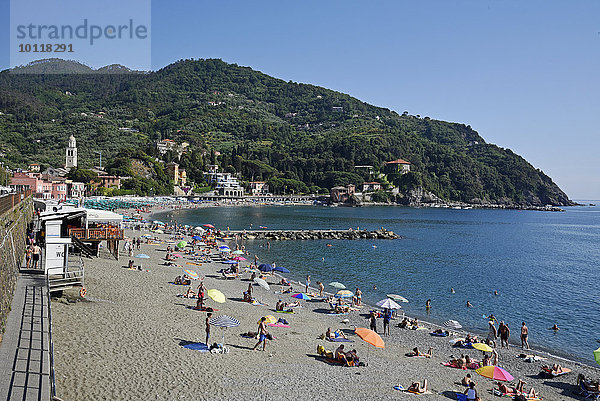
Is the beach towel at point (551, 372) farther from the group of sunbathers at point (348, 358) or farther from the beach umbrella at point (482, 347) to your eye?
the group of sunbathers at point (348, 358)

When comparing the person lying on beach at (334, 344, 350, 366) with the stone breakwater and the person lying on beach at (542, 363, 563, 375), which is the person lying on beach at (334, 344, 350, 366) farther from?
the stone breakwater

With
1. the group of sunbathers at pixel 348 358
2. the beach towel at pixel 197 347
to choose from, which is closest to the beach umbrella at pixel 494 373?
the group of sunbathers at pixel 348 358

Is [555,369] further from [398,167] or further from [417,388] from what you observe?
[398,167]

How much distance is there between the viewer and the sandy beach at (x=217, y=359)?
33.3 feet

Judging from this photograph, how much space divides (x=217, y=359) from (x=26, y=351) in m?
5.55

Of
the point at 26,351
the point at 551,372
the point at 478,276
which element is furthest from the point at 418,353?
the point at 478,276

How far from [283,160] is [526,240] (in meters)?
109

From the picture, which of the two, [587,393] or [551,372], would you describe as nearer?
[587,393]

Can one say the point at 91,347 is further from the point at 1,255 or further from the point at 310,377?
the point at 310,377

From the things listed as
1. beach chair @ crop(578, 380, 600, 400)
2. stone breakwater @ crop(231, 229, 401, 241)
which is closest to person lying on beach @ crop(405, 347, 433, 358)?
beach chair @ crop(578, 380, 600, 400)

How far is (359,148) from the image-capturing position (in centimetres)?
17588

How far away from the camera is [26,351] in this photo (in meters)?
7.94

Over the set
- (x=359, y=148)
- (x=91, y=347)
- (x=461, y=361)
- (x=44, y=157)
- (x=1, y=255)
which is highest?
(x=359, y=148)

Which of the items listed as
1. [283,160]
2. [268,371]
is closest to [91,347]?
[268,371]
